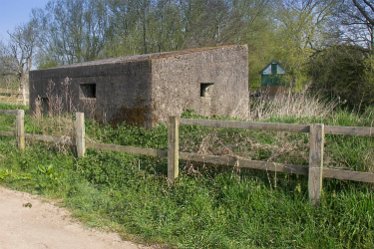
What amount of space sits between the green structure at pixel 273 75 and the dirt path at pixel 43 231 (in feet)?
68.7

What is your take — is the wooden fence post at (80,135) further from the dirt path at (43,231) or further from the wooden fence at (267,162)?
the dirt path at (43,231)

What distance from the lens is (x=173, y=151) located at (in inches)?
244

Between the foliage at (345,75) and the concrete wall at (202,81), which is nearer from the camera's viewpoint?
the concrete wall at (202,81)

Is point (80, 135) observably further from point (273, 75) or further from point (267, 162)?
point (273, 75)

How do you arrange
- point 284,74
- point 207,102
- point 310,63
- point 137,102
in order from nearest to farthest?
point 137,102
point 207,102
point 310,63
point 284,74

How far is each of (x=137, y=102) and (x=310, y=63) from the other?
12701 millimetres

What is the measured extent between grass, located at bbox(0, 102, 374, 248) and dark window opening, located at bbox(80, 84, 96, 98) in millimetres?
3539

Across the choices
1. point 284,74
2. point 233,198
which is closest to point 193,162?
point 233,198

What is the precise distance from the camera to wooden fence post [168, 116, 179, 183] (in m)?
6.18

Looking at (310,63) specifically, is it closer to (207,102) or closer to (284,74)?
(284,74)

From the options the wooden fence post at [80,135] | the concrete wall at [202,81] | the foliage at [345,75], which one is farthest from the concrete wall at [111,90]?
the foliage at [345,75]

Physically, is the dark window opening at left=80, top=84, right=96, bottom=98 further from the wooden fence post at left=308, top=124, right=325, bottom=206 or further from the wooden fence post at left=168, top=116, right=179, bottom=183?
the wooden fence post at left=308, top=124, right=325, bottom=206

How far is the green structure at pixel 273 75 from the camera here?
25.7 meters

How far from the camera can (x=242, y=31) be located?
95.6ft
